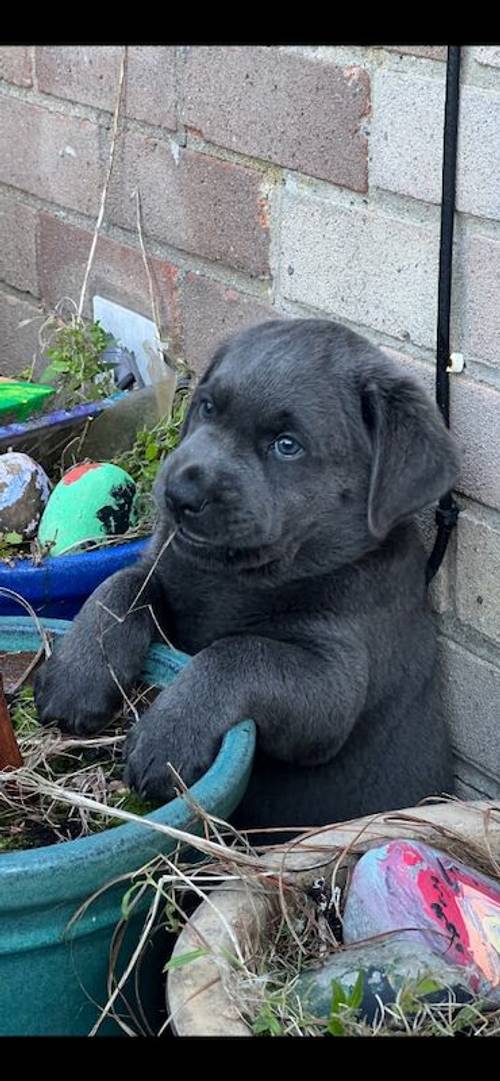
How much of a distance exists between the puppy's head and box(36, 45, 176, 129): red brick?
1.11 m

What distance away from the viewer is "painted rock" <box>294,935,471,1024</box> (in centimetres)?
207

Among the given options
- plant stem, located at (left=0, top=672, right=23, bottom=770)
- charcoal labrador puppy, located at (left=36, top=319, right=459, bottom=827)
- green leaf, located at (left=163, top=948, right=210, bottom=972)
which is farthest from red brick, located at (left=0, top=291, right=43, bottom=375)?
green leaf, located at (left=163, top=948, right=210, bottom=972)

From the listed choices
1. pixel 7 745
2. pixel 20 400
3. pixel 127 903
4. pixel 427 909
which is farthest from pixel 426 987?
pixel 20 400

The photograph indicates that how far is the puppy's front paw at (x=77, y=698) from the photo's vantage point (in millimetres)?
2619

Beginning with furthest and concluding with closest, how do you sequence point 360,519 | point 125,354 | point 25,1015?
point 125,354 → point 360,519 → point 25,1015

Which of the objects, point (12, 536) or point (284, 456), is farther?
point (12, 536)

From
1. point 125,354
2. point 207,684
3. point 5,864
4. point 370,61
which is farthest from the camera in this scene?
point 125,354

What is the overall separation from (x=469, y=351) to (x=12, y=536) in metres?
1.04

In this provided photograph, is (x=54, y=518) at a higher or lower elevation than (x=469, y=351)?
lower

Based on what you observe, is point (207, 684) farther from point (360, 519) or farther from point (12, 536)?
point (12, 536)

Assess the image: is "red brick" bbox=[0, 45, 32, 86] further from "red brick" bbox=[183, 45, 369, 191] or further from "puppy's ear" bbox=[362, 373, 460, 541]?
"puppy's ear" bbox=[362, 373, 460, 541]

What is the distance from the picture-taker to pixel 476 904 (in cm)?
226

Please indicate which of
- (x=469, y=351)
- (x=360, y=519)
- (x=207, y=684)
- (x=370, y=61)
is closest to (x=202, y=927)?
(x=207, y=684)

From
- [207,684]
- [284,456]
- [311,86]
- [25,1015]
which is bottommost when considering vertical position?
[25,1015]
